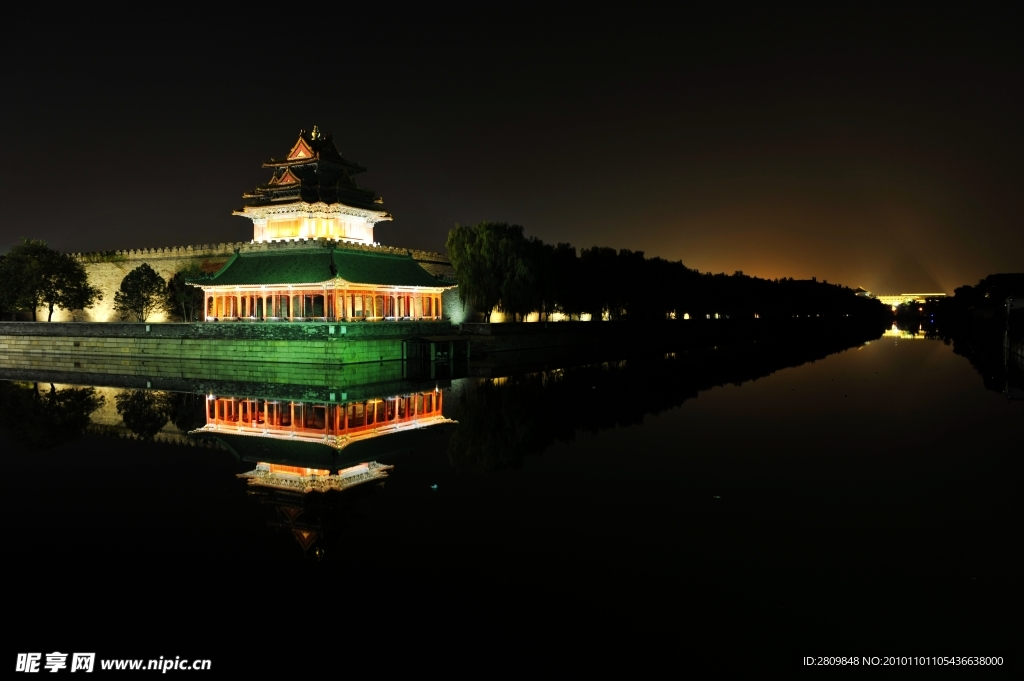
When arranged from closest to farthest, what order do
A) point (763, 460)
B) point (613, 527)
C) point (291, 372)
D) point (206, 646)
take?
point (206, 646), point (613, 527), point (763, 460), point (291, 372)

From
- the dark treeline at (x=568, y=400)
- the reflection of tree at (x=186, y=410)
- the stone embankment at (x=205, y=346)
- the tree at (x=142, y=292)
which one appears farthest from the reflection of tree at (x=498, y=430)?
the tree at (x=142, y=292)

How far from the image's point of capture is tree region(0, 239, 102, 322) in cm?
4562

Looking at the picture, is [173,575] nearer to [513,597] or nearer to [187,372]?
[513,597]

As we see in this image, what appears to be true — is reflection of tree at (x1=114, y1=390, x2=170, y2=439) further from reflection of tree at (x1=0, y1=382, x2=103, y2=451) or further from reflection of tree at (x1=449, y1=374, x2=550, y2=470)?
reflection of tree at (x1=449, y1=374, x2=550, y2=470)

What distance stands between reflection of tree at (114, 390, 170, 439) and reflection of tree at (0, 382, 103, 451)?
0.80m

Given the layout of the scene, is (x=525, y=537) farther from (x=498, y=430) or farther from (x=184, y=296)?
(x=184, y=296)

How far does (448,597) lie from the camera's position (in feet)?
23.0

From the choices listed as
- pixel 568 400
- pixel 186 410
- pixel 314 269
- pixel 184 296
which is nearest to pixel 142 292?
pixel 184 296

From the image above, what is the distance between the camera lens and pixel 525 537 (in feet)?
28.9

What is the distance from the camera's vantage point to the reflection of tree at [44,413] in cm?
1627

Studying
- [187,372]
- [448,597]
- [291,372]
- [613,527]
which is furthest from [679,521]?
[187,372]

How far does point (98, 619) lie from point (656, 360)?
1408 inches

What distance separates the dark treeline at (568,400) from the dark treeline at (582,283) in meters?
9.82

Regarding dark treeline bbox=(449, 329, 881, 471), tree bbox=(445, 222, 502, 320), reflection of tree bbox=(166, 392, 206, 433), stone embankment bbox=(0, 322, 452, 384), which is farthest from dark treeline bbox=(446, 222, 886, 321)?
reflection of tree bbox=(166, 392, 206, 433)
